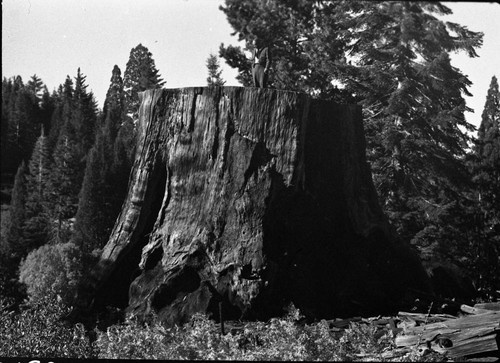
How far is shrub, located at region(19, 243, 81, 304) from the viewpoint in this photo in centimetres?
1028

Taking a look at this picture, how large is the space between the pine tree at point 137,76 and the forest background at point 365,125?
2 cm

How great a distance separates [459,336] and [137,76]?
4.70m

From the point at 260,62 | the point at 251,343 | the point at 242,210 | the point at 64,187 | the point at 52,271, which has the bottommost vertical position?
the point at 251,343

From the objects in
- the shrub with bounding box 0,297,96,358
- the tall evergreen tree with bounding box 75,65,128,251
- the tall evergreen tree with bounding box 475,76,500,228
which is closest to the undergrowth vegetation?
the shrub with bounding box 0,297,96,358

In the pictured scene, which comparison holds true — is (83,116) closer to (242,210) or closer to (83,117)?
(83,117)

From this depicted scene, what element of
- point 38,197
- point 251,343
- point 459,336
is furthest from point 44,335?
point 459,336

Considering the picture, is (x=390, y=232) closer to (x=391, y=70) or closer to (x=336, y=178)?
(x=336, y=178)

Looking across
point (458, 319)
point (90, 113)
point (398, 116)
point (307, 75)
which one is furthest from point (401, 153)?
point (90, 113)

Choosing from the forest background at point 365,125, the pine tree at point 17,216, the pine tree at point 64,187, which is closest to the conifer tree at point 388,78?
the forest background at point 365,125

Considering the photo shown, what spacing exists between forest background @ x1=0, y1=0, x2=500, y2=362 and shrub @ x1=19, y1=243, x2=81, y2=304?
0.02 metres

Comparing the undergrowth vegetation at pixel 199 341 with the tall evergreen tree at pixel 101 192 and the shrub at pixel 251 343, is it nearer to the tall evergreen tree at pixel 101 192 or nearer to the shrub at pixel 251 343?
the shrub at pixel 251 343

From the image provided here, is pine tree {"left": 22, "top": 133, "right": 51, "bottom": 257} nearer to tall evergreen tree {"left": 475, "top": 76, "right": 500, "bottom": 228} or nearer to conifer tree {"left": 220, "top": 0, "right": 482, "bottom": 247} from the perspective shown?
conifer tree {"left": 220, "top": 0, "right": 482, "bottom": 247}

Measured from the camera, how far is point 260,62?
30.6ft

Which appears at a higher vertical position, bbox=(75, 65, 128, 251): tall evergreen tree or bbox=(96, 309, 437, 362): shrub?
bbox=(75, 65, 128, 251): tall evergreen tree
